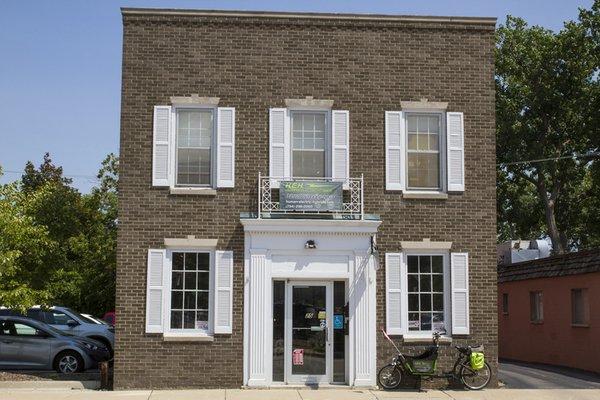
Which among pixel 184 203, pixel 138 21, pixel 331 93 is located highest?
pixel 138 21

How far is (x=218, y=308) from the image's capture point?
16.6m

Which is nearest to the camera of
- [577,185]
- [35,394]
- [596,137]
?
[35,394]

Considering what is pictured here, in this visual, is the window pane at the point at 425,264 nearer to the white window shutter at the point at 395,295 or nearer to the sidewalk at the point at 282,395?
the white window shutter at the point at 395,295

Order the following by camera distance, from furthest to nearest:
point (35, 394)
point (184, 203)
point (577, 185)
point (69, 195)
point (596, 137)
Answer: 1. point (577, 185)
2. point (596, 137)
3. point (69, 195)
4. point (184, 203)
5. point (35, 394)

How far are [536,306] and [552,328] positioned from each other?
168 cm

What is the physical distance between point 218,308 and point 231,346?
79 cm

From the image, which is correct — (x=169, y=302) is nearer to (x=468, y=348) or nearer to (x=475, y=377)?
(x=468, y=348)

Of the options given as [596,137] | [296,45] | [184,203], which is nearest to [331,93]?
[296,45]

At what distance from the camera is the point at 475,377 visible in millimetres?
16891

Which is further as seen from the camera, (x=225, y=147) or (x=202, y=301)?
(x=225, y=147)

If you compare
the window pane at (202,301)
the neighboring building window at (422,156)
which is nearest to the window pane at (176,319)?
the window pane at (202,301)

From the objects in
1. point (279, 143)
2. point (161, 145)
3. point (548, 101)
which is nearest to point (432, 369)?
point (279, 143)

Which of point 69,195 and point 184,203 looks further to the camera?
point 69,195

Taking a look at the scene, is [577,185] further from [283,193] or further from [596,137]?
[283,193]
